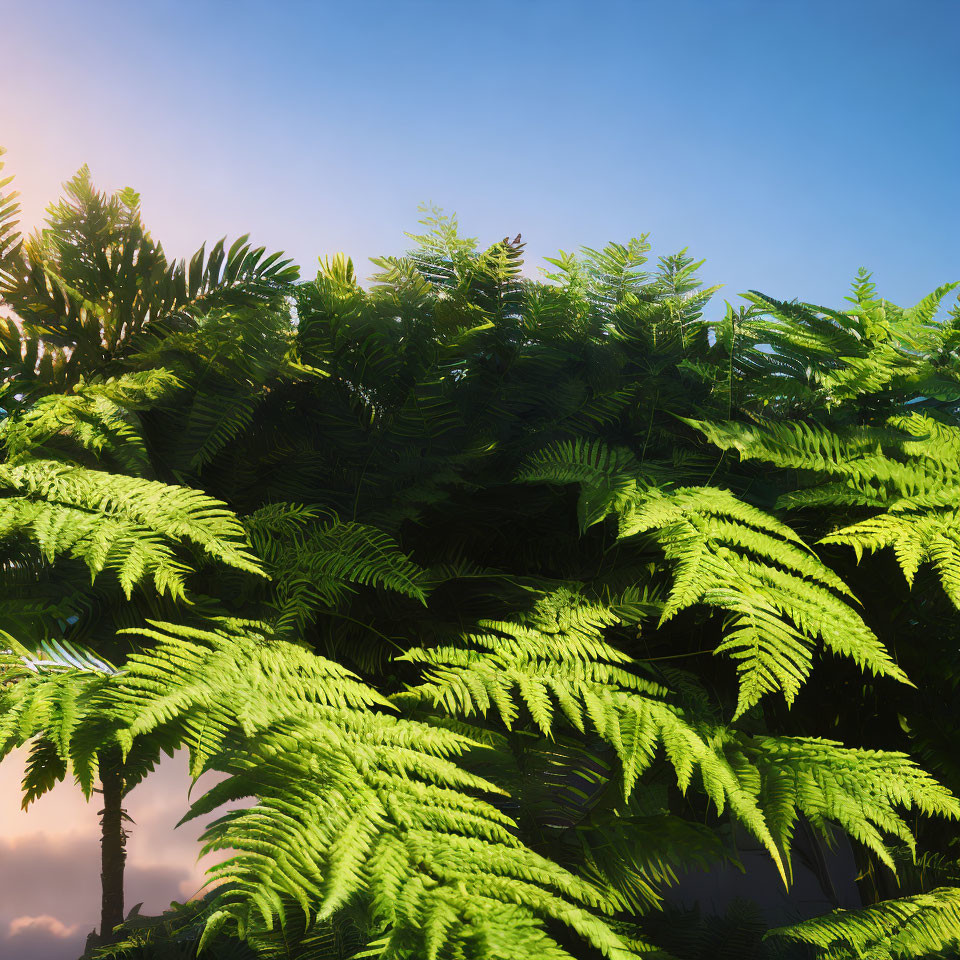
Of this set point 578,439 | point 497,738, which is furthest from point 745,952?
point 578,439

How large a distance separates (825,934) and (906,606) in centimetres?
49

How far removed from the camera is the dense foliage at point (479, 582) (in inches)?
23.4

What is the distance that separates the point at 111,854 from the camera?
115 centimetres

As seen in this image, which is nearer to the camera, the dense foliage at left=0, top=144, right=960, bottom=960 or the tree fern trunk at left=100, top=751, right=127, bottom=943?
the dense foliage at left=0, top=144, right=960, bottom=960

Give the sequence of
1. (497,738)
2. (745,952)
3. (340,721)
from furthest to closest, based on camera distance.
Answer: (745,952) < (497,738) < (340,721)

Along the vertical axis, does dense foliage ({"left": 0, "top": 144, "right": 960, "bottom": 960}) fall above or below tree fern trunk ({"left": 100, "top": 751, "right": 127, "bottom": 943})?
above

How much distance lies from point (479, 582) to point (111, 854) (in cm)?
76

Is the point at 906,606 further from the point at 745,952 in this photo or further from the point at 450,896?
the point at 450,896

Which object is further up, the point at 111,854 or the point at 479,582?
the point at 479,582

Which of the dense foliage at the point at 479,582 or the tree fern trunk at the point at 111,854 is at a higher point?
the dense foliage at the point at 479,582

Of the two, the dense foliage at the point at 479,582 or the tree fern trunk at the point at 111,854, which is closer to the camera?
the dense foliage at the point at 479,582

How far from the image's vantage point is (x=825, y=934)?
0.78 meters

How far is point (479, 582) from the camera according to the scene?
3.50ft

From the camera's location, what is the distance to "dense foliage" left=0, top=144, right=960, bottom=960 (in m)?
0.59
